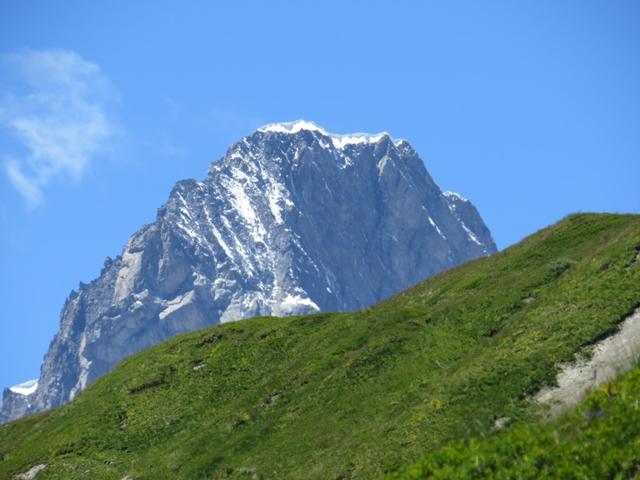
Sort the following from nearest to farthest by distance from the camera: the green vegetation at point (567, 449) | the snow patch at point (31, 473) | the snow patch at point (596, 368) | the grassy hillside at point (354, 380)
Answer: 1. the green vegetation at point (567, 449)
2. the snow patch at point (596, 368)
3. the grassy hillside at point (354, 380)
4. the snow patch at point (31, 473)

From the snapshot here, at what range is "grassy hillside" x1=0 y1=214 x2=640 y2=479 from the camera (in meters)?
33.9

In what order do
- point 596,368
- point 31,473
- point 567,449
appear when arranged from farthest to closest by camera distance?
point 31,473 < point 596,368 < point 567,449

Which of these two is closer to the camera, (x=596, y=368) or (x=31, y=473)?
(x=596, y=368)

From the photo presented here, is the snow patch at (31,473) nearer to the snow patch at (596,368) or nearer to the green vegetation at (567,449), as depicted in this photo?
the green vegetation at (567,449)

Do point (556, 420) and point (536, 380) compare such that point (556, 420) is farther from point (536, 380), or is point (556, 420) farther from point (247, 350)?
point (247, 350)

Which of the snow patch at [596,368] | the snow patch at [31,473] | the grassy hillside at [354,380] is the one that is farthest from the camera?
the snow patch at [31,473]

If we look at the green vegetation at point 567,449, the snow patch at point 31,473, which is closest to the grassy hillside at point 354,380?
the snow patch at point 31,473

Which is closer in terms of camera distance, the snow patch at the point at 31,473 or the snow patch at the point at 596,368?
the snow patch at the point at 596,368

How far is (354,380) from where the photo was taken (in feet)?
146

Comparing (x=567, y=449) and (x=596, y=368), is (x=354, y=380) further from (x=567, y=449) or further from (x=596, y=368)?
(x=567, y=449)

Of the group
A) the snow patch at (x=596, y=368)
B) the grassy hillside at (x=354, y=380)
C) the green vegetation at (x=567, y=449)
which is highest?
the grassy hillside at (x=354, y=380)

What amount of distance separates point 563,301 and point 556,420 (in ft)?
52.4

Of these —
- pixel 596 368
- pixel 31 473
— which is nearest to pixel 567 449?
pixel 596 368

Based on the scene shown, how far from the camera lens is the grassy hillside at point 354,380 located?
33906 millimetres
